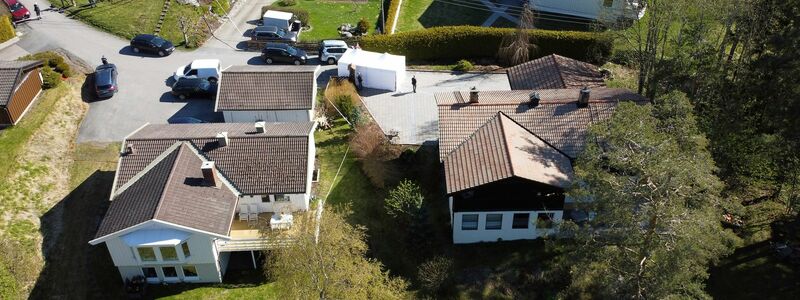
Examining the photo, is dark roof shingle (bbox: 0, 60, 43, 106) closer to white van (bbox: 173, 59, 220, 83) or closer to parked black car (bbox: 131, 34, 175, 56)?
white van (bbox: 173, 59, 220, 83)

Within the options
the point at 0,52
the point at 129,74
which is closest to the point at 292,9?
the point at 129,74

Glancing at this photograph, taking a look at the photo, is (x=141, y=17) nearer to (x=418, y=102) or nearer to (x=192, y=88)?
(x=192, y=88)

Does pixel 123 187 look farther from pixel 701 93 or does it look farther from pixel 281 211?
pixel 701 93

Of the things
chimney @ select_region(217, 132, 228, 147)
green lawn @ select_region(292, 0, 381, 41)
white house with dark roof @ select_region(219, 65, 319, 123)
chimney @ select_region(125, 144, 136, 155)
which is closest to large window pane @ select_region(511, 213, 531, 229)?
white house with dark roof @ select_region(219, 65, 319, 123)

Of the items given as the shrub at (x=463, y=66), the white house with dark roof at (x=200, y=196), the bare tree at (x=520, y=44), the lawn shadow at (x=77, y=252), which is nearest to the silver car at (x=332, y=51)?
the shrub at (x=463, y=66)

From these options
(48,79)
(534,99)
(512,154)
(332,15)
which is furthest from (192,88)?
(512,154)
